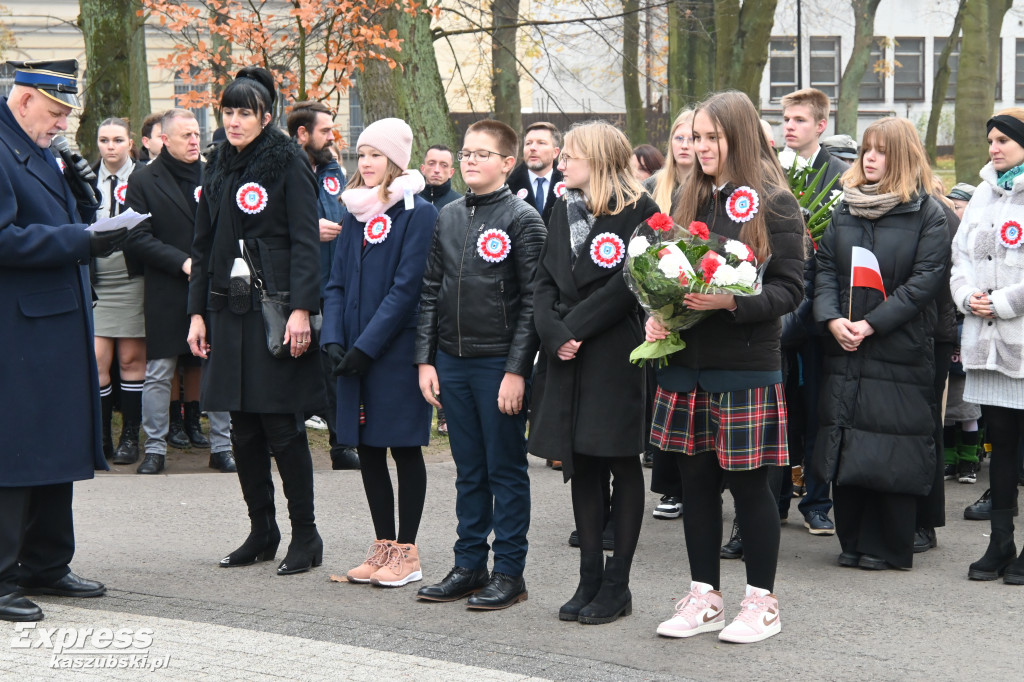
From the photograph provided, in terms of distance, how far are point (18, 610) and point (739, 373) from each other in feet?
10.3

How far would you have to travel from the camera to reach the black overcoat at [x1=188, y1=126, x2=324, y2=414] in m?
6.08

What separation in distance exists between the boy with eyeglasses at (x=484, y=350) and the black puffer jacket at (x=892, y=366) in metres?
1.75

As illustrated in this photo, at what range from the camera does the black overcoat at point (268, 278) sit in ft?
19.9

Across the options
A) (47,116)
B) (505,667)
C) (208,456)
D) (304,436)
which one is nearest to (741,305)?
(505,667)

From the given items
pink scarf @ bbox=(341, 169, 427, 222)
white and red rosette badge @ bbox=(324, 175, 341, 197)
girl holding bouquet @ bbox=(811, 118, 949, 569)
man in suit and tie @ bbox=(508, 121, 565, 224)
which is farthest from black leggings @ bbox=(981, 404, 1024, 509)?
white and red rosette badge @ bbox=(324, 175, 341, 197)

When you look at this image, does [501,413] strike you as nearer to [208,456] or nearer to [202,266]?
[202,266]

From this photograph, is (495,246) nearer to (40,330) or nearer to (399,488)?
(399,488)

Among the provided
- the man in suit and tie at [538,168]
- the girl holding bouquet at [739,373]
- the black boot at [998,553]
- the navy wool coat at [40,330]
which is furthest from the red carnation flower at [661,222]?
the man in suit and tie at [538,168]

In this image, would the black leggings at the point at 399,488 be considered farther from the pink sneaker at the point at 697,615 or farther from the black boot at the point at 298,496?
the pink sneaker at the point at 697,615

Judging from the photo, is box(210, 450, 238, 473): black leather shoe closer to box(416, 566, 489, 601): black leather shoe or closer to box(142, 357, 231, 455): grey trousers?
box(142, 357, 231, 455): grey trousers

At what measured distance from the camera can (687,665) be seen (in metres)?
4.86

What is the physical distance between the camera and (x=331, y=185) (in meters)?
9.16

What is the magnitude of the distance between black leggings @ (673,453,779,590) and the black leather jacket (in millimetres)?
883

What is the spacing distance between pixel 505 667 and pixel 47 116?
314 cm
